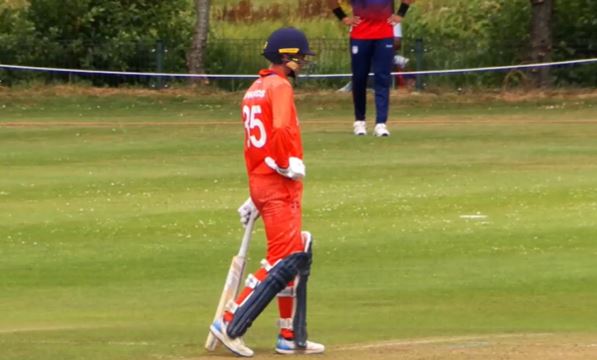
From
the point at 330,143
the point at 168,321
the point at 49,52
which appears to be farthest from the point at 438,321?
the point at 49,52

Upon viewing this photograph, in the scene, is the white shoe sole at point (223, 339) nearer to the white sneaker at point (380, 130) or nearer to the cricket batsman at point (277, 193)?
the cricket batsman at point (277, 193)

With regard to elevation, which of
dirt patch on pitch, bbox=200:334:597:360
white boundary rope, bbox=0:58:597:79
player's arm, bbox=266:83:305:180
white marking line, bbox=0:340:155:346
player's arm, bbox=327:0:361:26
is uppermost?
player's arm, bbox=266:83:305:180

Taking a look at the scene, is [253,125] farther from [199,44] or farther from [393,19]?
[199,44]

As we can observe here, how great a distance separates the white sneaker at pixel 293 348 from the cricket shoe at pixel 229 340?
18cm

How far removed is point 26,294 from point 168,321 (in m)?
1.46

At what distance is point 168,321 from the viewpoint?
33.4 feet

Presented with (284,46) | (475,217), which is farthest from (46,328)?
(475,217)

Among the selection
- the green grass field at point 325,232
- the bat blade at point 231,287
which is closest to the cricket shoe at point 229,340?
the bat blade at point 231,287

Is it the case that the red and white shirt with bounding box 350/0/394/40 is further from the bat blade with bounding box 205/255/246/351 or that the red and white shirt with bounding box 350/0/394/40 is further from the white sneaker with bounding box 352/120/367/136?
the bat blade with bounding box 205/255/246/351

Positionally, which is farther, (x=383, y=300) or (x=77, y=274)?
(x=77, y=274)

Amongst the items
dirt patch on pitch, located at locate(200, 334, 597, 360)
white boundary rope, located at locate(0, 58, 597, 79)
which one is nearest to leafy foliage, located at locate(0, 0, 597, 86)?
white boundary rope, located at locate(0, 58, 597, 79)

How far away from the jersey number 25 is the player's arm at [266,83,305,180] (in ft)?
0.26

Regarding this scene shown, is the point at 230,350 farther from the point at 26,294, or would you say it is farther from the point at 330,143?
the point at 330,143

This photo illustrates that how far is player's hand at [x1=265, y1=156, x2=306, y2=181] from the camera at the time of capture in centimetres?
831
